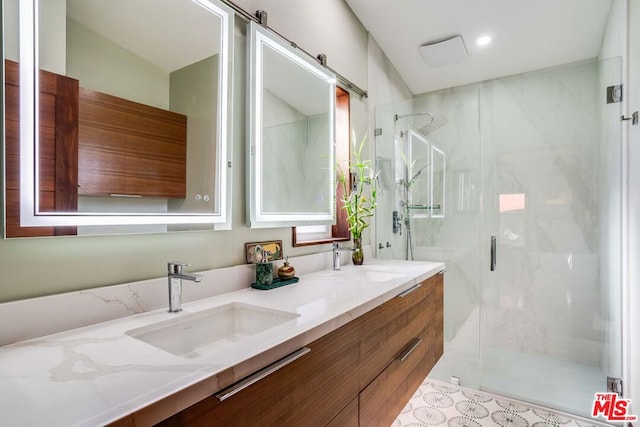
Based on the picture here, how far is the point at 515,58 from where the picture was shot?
272 centimetres

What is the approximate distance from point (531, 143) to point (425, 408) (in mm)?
2259

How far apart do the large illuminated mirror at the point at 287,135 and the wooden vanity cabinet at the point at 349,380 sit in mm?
638

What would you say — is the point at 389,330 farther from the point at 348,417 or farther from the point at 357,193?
the point at 357,193

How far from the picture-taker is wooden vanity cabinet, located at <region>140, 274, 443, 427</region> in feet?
2.22

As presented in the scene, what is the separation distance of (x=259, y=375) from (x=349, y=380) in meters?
0.45

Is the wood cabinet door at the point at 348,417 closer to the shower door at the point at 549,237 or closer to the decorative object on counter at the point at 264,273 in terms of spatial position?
the decorative object on counter at the point at 264,273

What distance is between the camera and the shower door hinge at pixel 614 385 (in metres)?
2.05

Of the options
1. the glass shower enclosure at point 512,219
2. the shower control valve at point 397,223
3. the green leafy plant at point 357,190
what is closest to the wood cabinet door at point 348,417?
the green leafy plant at point 357,190

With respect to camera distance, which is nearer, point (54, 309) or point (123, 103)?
point (54, 309)

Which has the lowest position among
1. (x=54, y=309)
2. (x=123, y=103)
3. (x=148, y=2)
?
(x=54, y=309)

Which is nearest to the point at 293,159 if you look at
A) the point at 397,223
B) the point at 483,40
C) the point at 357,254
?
A: the point at 357,254

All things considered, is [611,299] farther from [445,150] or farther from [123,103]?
[123,103]

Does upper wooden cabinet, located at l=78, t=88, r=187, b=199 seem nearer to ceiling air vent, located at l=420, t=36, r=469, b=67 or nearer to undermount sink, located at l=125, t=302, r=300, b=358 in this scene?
undermount sink, located at l=125, t=302, r=300, b=358

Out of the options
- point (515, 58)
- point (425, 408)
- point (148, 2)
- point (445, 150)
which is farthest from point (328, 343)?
point (515, 58)
